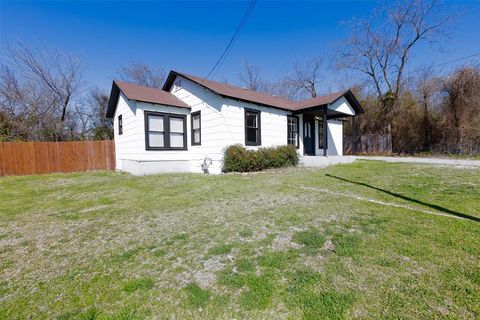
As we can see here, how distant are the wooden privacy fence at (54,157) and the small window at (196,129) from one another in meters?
5.38

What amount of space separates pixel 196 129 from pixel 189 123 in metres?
0.55

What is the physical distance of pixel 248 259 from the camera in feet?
8.86

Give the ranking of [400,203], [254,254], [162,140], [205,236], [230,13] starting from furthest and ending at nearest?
[162,140] < [230,13] < [400,203] < [205,236] < [254,254]

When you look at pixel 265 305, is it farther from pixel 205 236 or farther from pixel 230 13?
pixel 230 13

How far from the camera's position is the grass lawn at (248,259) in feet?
6.34

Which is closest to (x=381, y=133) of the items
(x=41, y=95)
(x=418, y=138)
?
(x=418, y=138)

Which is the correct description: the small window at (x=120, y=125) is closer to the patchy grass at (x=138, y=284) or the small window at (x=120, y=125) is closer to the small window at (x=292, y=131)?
the small window at (x=292, y=131)

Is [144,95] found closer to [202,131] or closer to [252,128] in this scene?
[202,131]

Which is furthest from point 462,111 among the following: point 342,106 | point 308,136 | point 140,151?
point 140,151

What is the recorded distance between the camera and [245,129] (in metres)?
11.0

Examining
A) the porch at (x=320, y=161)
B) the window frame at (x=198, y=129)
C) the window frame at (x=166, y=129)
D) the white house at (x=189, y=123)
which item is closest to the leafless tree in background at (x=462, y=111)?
the white house at (x=189, y=123)

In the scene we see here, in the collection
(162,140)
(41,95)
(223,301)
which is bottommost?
(223,301)

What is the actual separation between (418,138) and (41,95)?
3004 cm

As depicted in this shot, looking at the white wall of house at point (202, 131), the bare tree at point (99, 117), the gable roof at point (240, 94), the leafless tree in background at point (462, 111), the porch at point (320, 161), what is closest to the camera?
the white wall of house at point (202, 131)
